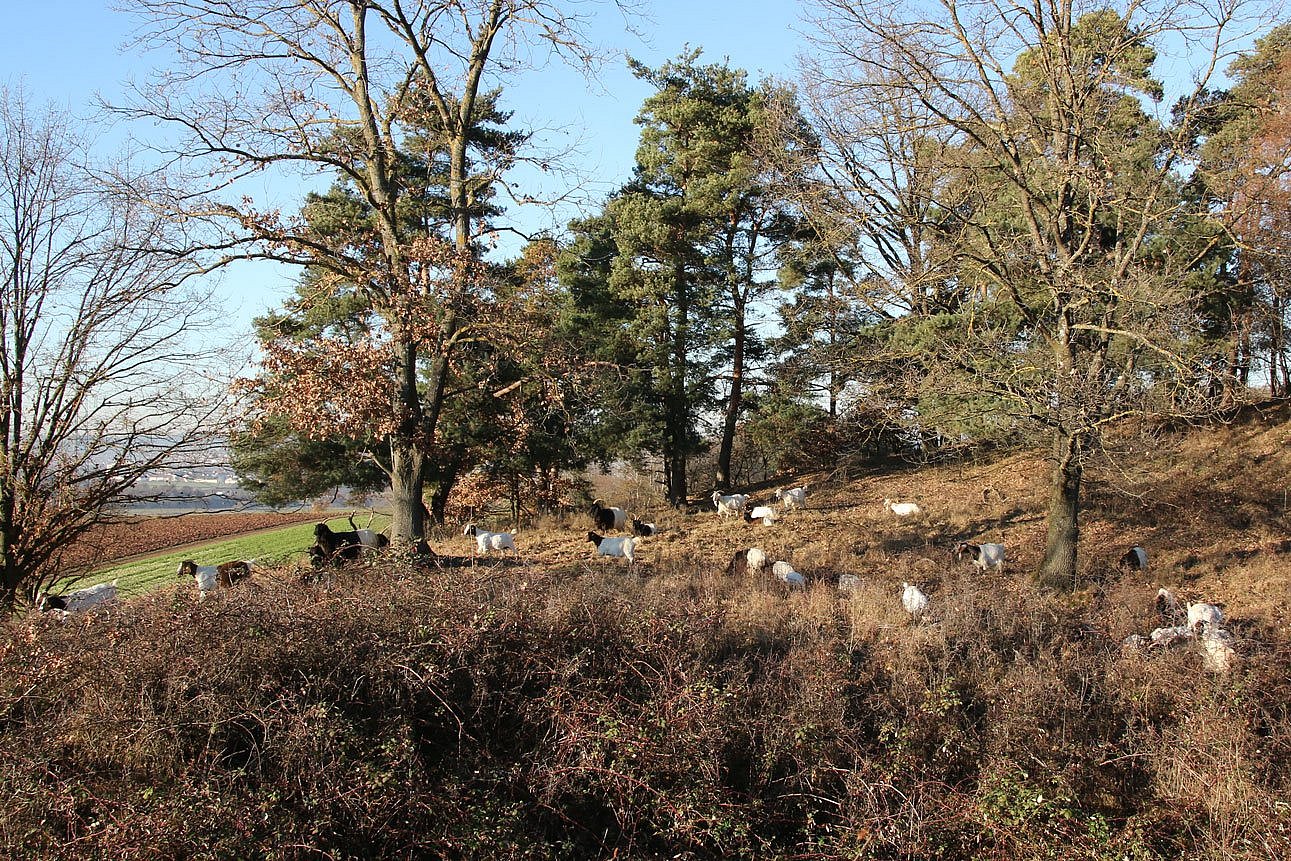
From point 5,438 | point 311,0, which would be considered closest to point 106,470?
point 5,438

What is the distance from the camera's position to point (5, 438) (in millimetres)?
8117

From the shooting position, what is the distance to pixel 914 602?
1008 cm

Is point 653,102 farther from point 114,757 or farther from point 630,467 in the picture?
point 114,757

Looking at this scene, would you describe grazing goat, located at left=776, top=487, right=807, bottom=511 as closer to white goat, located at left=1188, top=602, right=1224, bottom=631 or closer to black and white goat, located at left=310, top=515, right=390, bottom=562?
black and white goat, located at left=310, top=515, right=390, bottom=562

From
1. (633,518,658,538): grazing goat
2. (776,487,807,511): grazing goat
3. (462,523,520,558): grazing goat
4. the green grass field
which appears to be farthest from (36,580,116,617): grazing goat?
(776,487,807,511): grazing goat

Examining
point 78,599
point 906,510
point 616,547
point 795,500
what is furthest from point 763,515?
point 78,599

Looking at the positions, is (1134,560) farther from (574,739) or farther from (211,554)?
(211,554)

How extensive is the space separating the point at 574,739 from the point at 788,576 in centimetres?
637

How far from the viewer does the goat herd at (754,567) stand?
8602 mm

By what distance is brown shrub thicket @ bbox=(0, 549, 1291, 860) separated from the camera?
5008 mm

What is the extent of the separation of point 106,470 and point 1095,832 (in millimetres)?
9567

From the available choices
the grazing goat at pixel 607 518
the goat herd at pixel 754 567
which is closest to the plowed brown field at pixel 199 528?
the goat herd at pixel 754 567

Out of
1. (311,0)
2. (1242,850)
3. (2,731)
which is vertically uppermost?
(311,0)

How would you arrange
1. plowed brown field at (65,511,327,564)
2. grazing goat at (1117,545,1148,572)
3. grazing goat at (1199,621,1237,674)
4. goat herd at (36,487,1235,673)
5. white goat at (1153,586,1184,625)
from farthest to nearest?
1. plowed brown field at (65,511,327,564)
2. grazing goat at (1117,545,1148,572)
3. white goat at (1153,586,1184,625)
4. goat herd at (36,487,1235,673)
5. grazing goat at (1199,621,1237,674)
